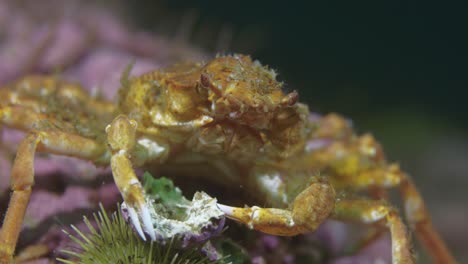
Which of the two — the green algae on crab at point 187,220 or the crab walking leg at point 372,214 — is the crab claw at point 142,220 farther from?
the crab walking leg at point 372,214

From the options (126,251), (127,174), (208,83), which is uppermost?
(208,83)

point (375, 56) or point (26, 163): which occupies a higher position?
point (375, 56)

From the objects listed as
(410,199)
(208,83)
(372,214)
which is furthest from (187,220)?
(410,199)

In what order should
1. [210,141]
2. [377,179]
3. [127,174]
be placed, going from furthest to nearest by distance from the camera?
[377,179]
[210,141]
[127,174]

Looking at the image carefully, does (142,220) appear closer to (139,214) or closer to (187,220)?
(139,214)

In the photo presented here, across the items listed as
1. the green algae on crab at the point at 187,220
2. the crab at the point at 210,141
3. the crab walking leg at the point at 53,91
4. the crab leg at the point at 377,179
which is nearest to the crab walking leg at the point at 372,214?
the crab at the point at 210,141

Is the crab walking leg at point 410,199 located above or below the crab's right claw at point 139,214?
above

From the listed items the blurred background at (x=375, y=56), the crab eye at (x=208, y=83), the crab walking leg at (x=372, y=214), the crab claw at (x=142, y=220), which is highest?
the blurred background at (x=375, y=56)
